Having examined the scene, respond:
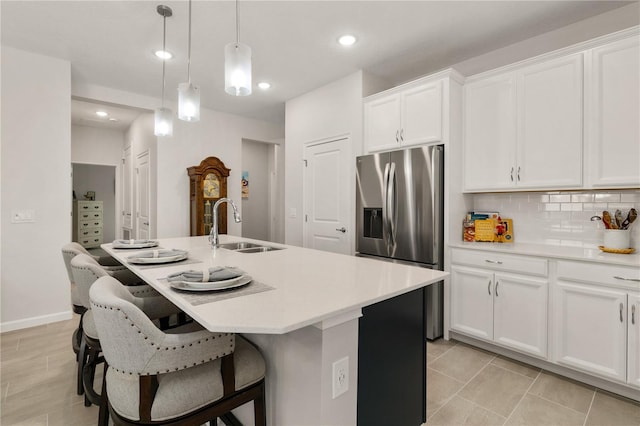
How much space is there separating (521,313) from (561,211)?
3.18 ft

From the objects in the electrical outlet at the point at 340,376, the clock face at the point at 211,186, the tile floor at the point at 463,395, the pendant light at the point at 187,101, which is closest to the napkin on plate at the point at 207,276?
the electrical outlet at the point at 340,376

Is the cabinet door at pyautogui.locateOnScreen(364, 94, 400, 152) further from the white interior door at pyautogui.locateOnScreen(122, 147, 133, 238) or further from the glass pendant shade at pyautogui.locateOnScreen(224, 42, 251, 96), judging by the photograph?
the white interior door at pyautogui.locateOnScreen(122, 147, 133, 238)

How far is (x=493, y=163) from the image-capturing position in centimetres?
280

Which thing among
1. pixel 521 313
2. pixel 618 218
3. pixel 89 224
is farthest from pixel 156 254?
pixel 89 224

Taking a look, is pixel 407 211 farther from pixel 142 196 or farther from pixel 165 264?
pixel 142 196

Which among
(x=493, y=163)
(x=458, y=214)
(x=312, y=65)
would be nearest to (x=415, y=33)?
(x=312, y=65)

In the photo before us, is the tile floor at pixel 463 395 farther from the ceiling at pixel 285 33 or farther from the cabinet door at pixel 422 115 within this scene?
the ceiling at pixel 285 33

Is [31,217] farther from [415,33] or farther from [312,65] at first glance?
[415,33]

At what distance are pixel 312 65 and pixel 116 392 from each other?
326cm

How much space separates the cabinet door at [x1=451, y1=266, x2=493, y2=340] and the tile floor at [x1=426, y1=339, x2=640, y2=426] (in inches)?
10.2

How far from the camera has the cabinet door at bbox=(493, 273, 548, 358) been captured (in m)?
2.30

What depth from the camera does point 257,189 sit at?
21.9 feet

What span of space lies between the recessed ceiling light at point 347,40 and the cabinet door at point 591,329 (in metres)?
2.55

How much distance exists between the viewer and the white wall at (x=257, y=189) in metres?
6.45
